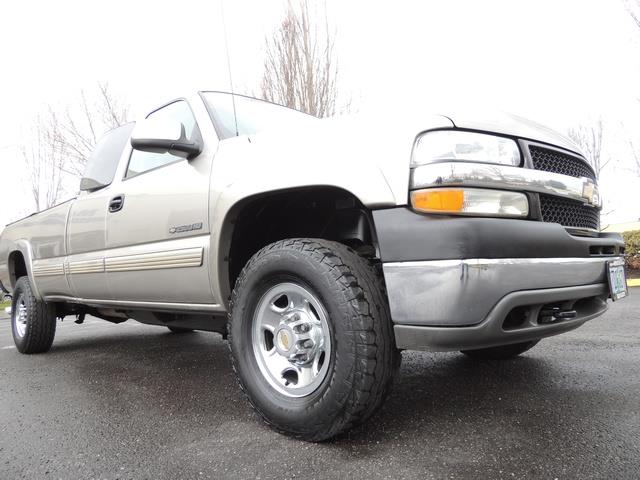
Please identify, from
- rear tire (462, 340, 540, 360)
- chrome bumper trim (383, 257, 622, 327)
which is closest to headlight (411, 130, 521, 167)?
chrome bumper trim (383, 257, 622, 327)

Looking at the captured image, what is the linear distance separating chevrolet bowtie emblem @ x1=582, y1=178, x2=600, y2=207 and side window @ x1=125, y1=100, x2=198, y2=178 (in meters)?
2.12

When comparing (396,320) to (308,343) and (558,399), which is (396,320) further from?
(558,399)

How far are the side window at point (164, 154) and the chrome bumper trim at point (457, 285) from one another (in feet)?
5.53

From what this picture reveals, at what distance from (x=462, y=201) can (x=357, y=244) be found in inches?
28.5

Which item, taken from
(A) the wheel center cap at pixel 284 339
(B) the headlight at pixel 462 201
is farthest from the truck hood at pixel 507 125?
(A) the wheel center cap at pixel 284 339

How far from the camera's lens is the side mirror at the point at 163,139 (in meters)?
2.40

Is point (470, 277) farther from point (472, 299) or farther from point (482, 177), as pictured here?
point (482, 177)

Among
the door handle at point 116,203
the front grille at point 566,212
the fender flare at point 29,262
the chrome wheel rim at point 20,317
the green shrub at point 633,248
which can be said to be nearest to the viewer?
the front grille at point 566,212

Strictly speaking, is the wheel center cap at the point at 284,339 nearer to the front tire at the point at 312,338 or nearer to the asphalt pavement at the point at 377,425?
the front tire at the point at 312,338

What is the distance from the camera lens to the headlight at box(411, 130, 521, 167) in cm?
168

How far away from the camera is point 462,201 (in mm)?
1630

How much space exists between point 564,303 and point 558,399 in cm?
63

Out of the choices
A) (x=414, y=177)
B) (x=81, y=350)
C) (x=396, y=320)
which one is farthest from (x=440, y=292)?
(x=81, y=350)

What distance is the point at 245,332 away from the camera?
2.08 metres
